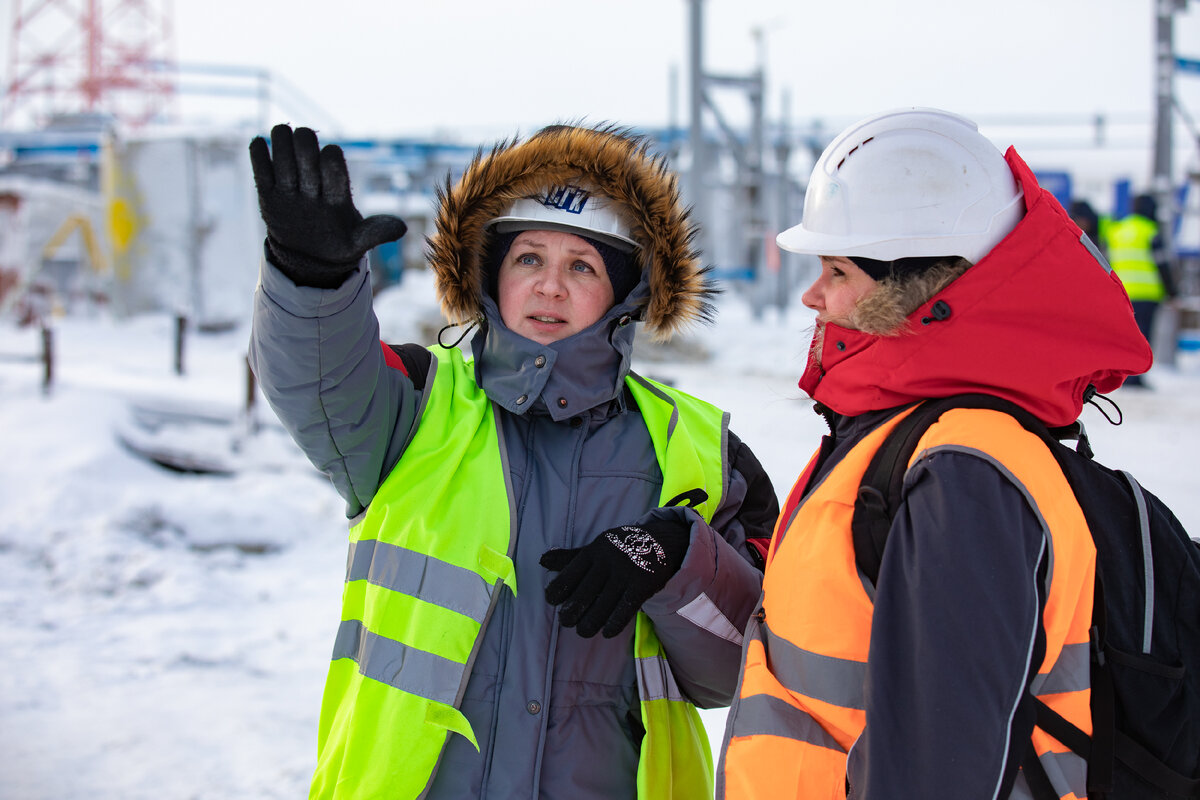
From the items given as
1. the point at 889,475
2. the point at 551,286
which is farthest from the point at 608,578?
the point at 551,286

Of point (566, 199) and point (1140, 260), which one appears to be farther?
point (1140, 260)

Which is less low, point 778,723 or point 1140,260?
point 1140,260

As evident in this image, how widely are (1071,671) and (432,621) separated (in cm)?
101

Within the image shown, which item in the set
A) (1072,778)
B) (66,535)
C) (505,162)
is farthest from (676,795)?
(66,535)

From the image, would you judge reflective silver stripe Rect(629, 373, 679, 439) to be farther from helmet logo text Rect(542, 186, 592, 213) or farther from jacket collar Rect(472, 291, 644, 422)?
helmet logo text Rect(542, 186, 592, 213)

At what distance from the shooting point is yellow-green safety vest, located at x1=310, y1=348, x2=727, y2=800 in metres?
1.56

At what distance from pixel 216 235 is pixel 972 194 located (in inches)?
538

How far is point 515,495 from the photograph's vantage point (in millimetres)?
1740

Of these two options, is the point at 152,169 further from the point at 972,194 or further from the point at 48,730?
the point at 972,194

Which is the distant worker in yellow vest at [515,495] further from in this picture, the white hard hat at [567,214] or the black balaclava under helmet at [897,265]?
the black balaclava under helmet at [897,265]

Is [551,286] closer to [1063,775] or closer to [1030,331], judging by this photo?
[1030,331]

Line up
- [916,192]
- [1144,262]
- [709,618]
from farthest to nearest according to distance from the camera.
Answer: [1144,262] < [709,618] < [916,192]

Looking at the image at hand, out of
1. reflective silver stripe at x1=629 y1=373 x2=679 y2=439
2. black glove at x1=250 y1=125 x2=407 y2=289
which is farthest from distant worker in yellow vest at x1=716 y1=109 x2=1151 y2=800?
black glove at x1=250 y1=125 x2=407 y2=289

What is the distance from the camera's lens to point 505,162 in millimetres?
1952
